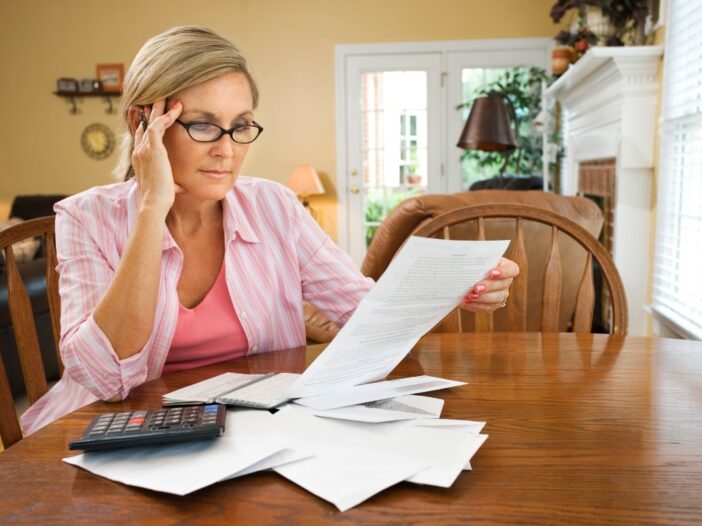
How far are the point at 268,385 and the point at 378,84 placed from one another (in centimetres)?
508

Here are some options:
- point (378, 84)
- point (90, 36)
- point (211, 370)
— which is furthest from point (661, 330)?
point (90, 36)

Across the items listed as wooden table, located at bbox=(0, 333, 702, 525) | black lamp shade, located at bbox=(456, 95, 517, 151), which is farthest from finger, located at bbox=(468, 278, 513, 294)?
black lamp shade, located at bbox=(456, 95, 517, 151)

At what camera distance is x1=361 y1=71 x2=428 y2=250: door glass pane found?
18.7 feet

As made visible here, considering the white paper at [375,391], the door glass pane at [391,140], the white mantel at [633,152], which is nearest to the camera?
the white paper at [375,391]

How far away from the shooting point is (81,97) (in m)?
5.93

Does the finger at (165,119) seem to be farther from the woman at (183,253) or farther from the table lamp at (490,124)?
the table lamp at (490,124)

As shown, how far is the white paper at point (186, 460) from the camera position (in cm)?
63

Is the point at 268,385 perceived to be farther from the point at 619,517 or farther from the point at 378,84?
the point at 378,84

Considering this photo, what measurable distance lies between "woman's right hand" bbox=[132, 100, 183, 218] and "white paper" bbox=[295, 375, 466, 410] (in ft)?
1.49

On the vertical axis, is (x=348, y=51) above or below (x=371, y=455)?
above

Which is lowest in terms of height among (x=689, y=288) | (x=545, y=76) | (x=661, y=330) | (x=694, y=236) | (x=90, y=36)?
(x=661, y=330)

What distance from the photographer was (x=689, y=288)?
2.29m

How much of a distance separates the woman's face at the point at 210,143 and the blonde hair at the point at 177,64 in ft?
0.06

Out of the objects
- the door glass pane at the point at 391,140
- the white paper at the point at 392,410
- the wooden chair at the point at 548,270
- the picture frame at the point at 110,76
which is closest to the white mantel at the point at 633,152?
the wooden chair at the point at 548,270
